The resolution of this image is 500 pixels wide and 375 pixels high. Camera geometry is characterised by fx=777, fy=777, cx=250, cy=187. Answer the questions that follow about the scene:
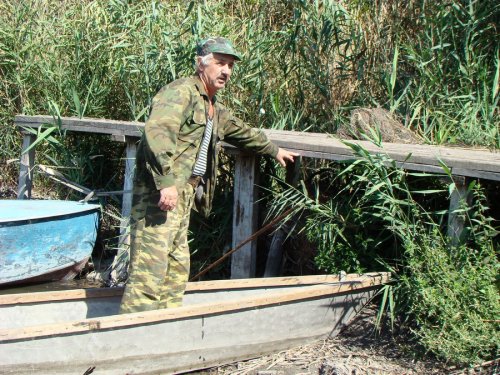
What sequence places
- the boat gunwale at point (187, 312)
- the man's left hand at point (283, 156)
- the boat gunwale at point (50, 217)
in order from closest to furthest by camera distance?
the boat gunwale at point (187, 312) → the man's left hand at point (283, 156) → the boat gunwale at point (50, 217)

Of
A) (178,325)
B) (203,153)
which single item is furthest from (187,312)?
(203,153)

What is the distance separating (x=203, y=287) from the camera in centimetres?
566

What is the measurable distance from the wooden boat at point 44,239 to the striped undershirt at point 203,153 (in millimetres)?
2325

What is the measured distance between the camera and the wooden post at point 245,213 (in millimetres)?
6312

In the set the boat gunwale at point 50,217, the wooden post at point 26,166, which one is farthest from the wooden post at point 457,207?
the wooden post at point 26,166

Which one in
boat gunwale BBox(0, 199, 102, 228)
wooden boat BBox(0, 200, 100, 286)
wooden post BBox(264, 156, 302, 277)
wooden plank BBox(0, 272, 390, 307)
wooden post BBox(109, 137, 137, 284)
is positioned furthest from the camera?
A: wooden post BBox(109, 137, 137, 284)

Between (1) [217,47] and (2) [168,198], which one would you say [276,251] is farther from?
(1) [217,47]

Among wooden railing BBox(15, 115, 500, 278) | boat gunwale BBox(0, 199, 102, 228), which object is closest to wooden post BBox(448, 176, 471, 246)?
wooden railing BBox(15, 115, 500, 278)

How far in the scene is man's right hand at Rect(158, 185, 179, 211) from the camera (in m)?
4.63

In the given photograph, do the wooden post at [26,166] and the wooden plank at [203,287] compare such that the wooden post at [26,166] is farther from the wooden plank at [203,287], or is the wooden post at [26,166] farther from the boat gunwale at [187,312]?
the boat gunwale at [187,312]

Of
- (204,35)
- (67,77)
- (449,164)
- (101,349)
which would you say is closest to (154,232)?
(101,349)

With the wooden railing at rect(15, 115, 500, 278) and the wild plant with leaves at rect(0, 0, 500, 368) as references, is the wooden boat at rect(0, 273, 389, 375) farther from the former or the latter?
the wooden railing at rect(15, 115, 500, 278)

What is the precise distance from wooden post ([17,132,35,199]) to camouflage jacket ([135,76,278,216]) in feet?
11.4

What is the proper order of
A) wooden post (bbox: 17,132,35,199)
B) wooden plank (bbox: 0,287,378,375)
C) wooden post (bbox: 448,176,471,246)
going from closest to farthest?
wooden plank (bbox: 0,287,378,375), wooden post (bbox: 448,176,471,246), wooden post (bbox: 17,132,35,199)
